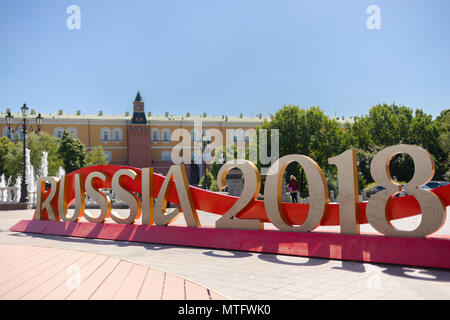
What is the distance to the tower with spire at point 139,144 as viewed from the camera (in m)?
60.2

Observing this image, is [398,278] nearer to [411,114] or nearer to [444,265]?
[444,265]

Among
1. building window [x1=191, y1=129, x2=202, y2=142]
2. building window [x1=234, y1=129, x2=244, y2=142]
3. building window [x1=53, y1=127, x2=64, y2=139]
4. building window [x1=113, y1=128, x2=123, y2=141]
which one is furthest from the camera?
building window [x1=234, y1=129, x2=244, y2=142]

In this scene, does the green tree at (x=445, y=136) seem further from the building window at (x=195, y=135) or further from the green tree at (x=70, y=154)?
the green tree at (x=70, y=154)

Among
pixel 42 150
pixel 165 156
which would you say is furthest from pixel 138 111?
pixel 42 150

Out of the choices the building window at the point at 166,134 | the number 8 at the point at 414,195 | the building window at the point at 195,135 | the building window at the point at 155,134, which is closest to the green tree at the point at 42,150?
A: the building window at the point at 155,134

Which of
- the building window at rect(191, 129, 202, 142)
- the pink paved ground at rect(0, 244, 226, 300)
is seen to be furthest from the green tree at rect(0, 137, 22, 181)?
the pink paved ground at rect(0, 244, 226, 300)

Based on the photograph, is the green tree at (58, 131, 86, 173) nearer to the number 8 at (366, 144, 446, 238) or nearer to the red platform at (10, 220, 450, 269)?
the red platform at (10, 220, 450, 269)

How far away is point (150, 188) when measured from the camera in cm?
961

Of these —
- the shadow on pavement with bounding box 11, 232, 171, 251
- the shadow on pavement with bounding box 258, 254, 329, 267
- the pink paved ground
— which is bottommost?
the shadow on pavement with bounding box 11, 232, 171, 251

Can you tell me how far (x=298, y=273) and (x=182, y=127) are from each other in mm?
59481

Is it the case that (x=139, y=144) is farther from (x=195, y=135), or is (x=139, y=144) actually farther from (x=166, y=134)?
(x=195, y=135)

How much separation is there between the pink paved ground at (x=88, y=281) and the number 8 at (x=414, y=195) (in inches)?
150

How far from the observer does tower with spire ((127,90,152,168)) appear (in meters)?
60.2

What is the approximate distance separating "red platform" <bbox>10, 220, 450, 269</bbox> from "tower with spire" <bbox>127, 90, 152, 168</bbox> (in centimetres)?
5055
